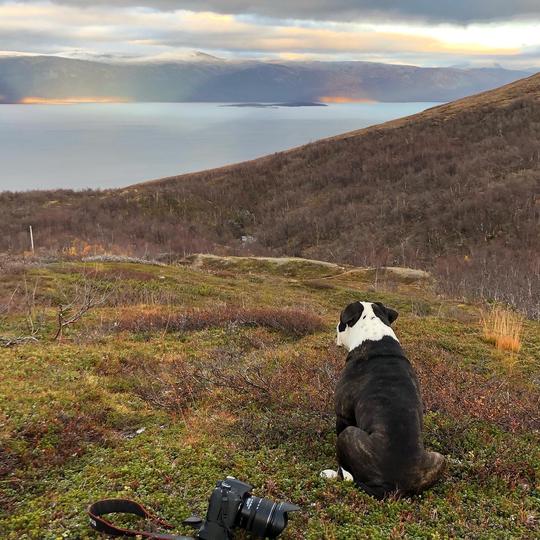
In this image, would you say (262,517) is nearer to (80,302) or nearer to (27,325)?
(27,325)

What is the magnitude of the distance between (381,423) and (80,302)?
12373mm

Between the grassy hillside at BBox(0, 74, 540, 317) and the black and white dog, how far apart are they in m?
20.7

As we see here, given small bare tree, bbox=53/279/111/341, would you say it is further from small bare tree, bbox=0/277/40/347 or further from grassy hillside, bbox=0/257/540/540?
small bare tree, bbox=0/277/40/347

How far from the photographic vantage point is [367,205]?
54625mm

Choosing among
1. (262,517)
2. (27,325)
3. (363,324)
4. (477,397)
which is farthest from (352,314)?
(27,325)

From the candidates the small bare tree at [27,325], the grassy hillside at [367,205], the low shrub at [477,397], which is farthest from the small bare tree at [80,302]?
the grassy hillside at [367,205]

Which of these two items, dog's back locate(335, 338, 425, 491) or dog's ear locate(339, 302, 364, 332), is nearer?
dog's back locate(335, 338, 425, 491)

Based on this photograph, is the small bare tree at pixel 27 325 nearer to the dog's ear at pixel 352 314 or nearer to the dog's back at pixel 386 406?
the dog's ear at pixel 352 314

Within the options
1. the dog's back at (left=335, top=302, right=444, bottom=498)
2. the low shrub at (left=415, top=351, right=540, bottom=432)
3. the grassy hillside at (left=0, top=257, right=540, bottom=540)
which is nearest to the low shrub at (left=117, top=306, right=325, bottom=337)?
the grassy hillside at (left=0, top=257, right=540, bottom=540)

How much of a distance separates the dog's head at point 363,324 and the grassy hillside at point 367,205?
19942mm

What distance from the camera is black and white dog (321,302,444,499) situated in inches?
192

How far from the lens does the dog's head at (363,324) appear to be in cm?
625

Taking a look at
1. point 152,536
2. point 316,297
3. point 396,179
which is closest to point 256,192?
point 396,179

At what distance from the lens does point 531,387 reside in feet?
29.4
